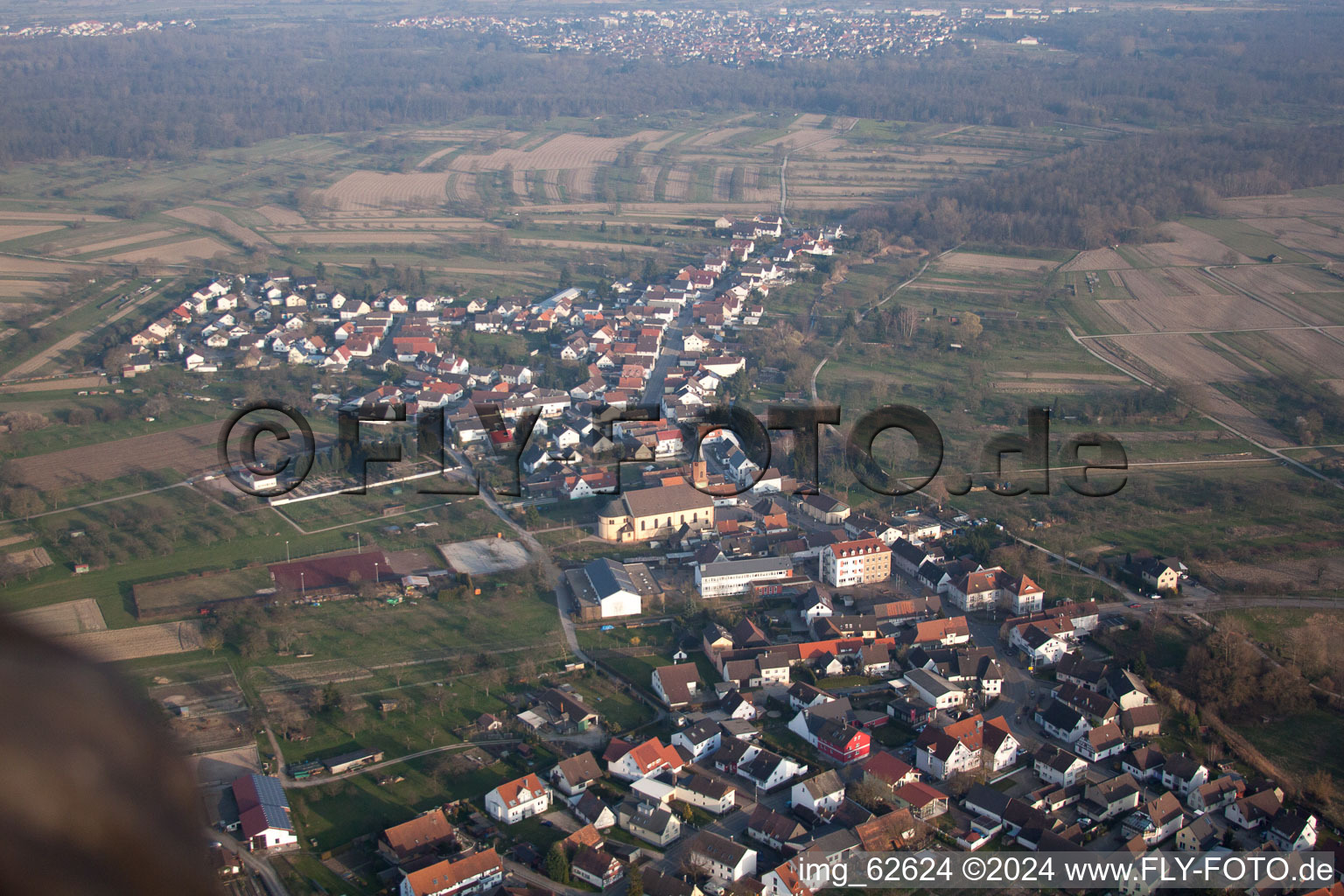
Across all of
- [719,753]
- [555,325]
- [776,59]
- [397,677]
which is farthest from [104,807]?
[776,59]

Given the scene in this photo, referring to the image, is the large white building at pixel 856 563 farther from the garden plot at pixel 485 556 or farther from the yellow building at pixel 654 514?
the garden plot at pixel 485 556

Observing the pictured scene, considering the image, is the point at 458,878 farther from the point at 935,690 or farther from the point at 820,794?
the point at 935,690

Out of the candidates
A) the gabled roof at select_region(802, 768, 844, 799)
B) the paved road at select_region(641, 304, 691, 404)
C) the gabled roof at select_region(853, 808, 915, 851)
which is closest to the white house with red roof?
the gabled roof at select_region(802, 768, 844, 799)

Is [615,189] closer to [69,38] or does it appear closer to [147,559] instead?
[147,559]

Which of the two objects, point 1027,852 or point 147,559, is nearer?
point 1027,852

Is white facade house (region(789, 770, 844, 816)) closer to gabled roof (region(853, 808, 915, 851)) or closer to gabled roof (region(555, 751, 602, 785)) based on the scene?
gabled roof (region(853, 808, 915, 851))
